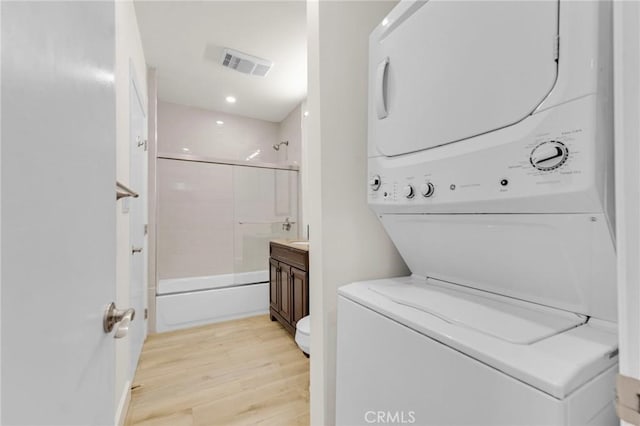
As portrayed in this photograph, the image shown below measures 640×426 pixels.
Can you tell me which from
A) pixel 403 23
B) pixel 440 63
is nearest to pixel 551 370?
pixel 440 63

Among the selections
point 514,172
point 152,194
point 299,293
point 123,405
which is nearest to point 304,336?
point 299,293

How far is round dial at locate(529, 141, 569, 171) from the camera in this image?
21.9 inches

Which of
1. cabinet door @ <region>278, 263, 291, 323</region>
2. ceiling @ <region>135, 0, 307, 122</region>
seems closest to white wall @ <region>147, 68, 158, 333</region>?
ceiling @ <region>135, 0, 307, 122</region>

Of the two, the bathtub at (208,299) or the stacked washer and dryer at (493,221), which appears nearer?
the stacked washer and dryer at (493,221)

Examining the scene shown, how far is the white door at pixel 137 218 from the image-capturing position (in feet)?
6.05

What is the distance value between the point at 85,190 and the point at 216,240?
3.23m

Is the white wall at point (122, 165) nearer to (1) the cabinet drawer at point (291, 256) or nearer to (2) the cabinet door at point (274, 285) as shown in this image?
(1) the cabinet drawer at point (291, 256)

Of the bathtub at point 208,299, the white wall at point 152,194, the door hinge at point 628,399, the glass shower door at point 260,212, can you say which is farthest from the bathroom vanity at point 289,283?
the door hinge at point 628,399

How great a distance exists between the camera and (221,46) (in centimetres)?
226

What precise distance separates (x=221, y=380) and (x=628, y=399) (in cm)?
208

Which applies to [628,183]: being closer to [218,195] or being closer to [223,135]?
[218,195]

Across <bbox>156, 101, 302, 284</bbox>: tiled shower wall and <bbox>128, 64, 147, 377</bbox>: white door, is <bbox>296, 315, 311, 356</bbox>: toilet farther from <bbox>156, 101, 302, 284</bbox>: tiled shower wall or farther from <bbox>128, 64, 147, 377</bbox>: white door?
<bbox>156, 101, 302, 284</bbox>: tiled shower wall

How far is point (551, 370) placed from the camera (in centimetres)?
47

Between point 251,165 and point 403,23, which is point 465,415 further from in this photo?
point 251,165
